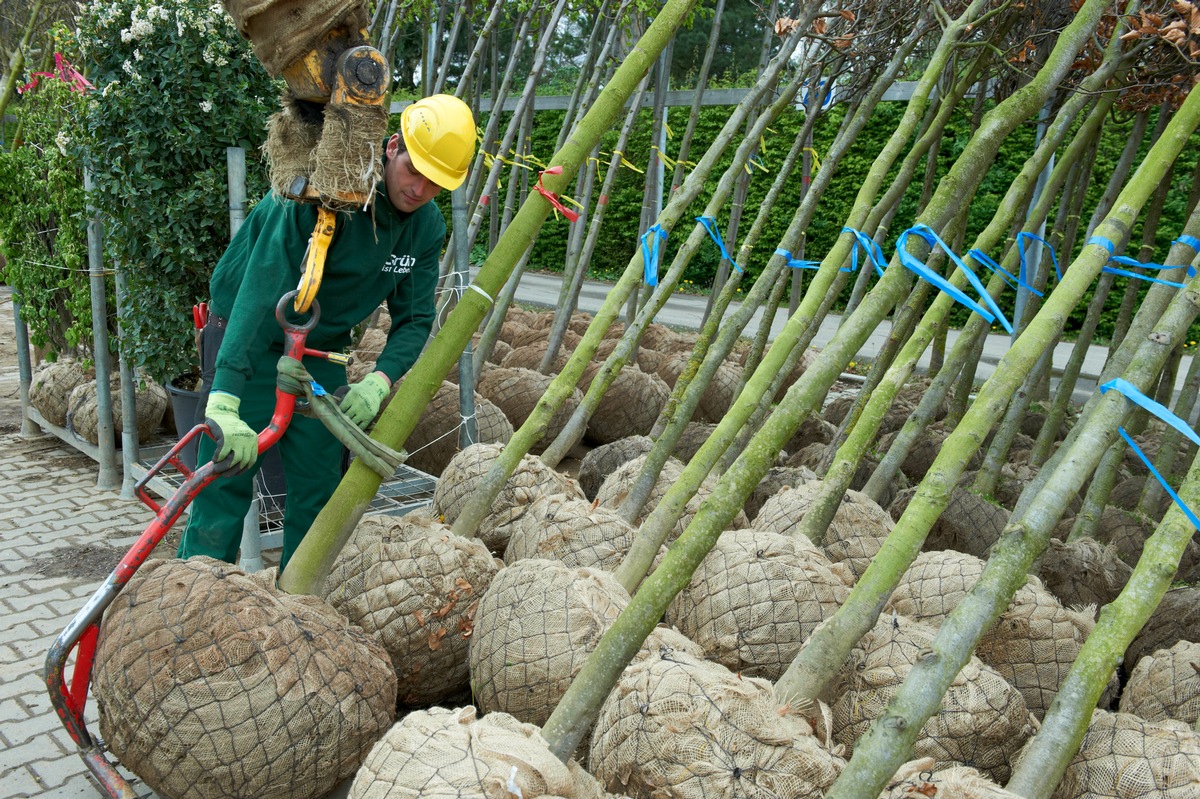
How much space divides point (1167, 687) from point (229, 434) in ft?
8.51

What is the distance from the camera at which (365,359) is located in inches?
241

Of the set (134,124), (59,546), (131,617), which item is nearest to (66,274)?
(134,124)

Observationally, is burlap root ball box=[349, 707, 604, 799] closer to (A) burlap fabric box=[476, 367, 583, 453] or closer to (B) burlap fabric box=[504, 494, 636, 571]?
(B) burlap fabric box=[504, 494, 636, 571]

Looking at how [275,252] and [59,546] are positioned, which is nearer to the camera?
[275,252]

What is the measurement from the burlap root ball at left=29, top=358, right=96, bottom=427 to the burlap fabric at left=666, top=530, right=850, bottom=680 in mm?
4630

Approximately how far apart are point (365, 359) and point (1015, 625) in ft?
14.9

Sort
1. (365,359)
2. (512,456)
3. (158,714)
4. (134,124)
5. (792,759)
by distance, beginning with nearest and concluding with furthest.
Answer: (792,759)
(158,714)
(512,456)
(134,124)
(365,359)

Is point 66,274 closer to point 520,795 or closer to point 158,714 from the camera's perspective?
point 158,714

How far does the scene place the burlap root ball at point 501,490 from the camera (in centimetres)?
345

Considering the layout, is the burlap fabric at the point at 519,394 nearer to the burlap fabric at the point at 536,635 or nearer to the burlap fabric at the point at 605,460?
the burlap fabric at the point at 605,460

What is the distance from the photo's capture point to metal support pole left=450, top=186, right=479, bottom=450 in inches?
168

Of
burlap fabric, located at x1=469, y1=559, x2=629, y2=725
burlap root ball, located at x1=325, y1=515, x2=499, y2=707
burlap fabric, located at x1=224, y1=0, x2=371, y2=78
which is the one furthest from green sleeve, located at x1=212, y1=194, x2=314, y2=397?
burlap fabric, located at x1=469, y1=559, x2=629, y2=725

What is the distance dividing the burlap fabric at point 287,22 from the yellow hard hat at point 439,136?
351 millimetres

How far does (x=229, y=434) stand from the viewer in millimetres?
2467
